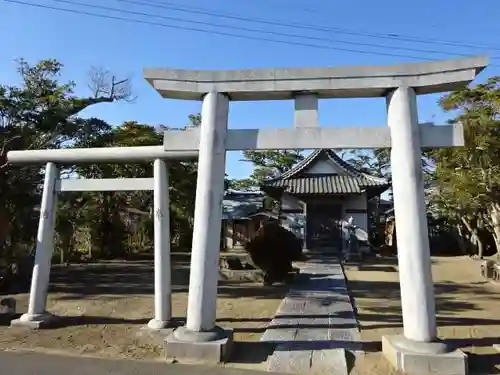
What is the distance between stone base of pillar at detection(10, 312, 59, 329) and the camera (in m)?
7.46

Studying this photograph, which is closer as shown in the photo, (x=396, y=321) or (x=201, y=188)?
(x=201, y=188)

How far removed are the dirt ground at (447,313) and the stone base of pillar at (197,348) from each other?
1779 mm

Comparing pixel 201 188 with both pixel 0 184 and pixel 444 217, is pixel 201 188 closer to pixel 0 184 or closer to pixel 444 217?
pixel 0 184

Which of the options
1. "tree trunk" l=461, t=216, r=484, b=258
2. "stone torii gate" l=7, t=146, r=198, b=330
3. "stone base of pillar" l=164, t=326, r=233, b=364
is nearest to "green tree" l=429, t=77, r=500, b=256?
"tree trunk" l=461, t=216, r=484, b=258

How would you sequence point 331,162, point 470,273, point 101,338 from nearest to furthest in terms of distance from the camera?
point 101,338 < point 470,273 < point 331,162

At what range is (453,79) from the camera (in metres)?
5.62

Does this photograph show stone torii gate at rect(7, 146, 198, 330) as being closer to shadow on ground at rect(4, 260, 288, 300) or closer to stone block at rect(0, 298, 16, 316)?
stone block at rect(0, 298, 16, 316)

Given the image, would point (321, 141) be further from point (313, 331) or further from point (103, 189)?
point (103, 189)

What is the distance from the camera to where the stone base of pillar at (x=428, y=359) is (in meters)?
4.98

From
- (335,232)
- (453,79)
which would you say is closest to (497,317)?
(453,79)

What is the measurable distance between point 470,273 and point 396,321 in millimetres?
10232

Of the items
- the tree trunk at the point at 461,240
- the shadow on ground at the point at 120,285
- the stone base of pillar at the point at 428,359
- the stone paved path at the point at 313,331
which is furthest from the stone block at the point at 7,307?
the tree trunk at the point at 461,240

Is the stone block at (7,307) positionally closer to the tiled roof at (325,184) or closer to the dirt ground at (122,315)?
the dirt ground at (122,315)

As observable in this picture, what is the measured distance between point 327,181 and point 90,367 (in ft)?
63.5
